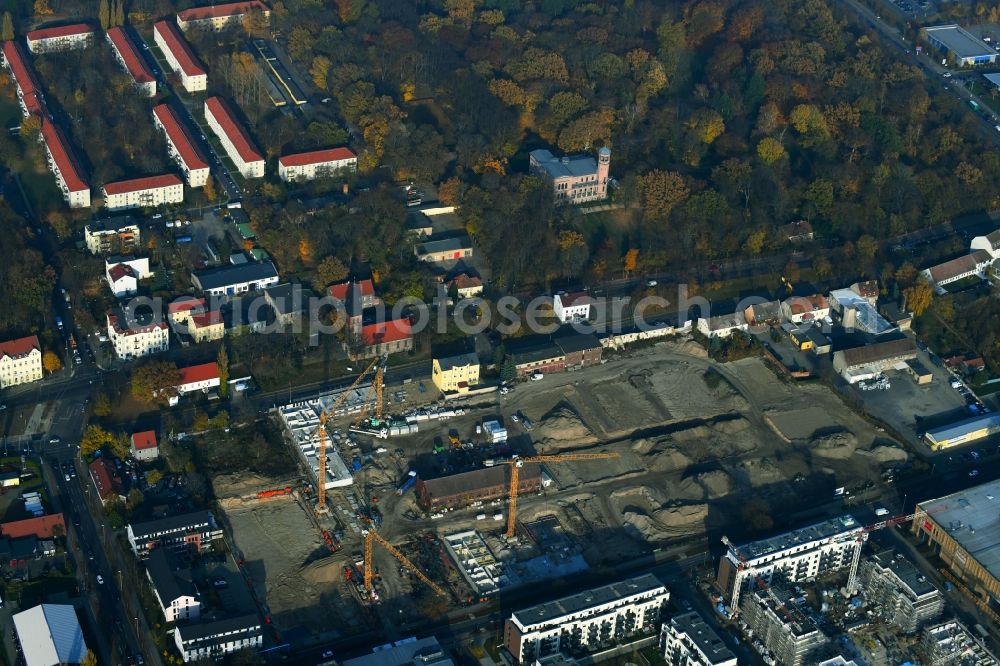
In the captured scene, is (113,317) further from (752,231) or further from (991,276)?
(991,276)

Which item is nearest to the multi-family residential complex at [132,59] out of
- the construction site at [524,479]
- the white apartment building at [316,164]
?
the white apartment building at [316,164]

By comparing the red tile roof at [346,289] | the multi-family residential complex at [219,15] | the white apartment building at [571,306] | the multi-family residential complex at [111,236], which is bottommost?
the white apartment building at [571,306]

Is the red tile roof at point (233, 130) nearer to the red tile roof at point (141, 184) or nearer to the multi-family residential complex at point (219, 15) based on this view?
the red tile roof at point (141, 184)

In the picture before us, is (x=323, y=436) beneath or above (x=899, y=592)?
above

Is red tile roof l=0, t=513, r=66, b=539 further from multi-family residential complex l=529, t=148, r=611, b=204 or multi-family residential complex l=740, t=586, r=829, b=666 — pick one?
multi-family residential complex l=529, t=148, r=611, b=204

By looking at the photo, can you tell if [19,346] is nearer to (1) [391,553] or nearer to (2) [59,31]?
(1) [391,553]

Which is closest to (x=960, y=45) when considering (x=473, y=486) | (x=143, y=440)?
(x=473, y=486)
